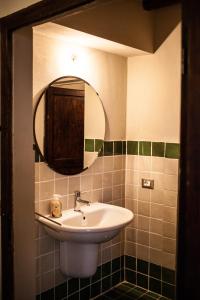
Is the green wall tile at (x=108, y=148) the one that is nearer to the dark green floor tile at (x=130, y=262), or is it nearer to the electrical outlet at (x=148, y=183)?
the electrical outlet at (x=148, y=183)

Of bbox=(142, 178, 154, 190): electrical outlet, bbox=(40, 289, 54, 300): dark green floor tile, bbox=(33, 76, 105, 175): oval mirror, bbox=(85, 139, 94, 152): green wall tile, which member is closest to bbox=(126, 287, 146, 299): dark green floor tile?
bbox=(40, 289, 54, 300): dark green floor tile

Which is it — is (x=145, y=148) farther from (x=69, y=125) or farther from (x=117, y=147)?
(x=69, y=125)

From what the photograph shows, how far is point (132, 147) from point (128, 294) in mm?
Result: 1212

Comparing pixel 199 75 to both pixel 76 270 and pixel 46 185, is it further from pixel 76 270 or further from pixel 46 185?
pixel 76 270

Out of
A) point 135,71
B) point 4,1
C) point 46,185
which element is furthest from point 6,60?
point 135,71

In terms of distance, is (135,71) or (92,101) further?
(135,71)

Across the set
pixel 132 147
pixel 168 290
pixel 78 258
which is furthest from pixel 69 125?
pixel 168 290

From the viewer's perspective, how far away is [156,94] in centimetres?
250

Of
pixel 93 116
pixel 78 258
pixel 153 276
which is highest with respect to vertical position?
pixel 93 116

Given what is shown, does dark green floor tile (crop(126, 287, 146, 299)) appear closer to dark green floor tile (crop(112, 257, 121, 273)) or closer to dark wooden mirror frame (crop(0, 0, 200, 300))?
dark green floor tile (crop(112, 257, 121, 273))

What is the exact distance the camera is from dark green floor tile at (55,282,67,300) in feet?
7.25

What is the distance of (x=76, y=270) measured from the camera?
213 centimetres

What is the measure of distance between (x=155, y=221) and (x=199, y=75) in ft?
6.29

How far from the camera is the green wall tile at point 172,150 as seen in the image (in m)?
2.39
